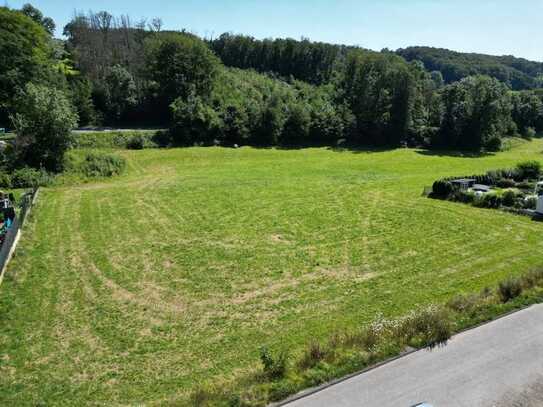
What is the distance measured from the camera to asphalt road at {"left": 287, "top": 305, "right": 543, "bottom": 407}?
916 centimetres

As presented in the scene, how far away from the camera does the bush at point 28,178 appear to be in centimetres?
3143

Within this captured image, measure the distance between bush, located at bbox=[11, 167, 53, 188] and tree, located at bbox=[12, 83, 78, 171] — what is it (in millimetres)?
1587

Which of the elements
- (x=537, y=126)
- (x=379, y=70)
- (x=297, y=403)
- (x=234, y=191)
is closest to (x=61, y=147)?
(x=234, y=191)

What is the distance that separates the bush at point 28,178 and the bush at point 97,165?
9.62 feet

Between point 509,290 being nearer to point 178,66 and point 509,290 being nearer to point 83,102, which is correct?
point 178,66

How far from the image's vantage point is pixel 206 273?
17.9 metres

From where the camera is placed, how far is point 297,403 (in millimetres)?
9086

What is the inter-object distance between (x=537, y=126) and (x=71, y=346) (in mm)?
84981

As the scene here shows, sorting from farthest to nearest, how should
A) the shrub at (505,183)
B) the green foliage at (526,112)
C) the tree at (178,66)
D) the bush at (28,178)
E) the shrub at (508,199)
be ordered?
the green foliage at (526,112) → the tree at (178,66) → the shrub at (505,183) → the bush at (28,178) → the shrub at (508,199)

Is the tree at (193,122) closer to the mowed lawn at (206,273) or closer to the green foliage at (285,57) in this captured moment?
the mowed lawn at (206,273)

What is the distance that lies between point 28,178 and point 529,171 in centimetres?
3957

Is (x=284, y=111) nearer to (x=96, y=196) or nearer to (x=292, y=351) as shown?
(x=96, y=196)

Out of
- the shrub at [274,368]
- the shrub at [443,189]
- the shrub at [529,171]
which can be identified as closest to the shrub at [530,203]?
the shrub at [443,189]

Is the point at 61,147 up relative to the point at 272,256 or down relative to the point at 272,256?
up
